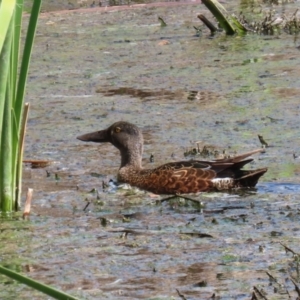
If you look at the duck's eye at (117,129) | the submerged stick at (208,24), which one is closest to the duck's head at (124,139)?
the duck's eye at (117,129)

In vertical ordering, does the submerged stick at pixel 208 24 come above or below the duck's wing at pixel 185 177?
above

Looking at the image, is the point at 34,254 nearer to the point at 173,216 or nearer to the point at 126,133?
the point at 173,216

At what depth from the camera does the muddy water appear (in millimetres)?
4801

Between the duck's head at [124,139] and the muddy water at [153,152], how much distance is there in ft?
0.50

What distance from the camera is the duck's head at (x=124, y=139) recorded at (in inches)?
290

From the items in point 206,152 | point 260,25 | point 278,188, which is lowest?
point 278,188

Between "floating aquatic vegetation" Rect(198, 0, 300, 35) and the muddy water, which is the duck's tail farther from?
"floating aquatic vegetation" Rect(198, 0, 300, 35)

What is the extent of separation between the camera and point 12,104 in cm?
541

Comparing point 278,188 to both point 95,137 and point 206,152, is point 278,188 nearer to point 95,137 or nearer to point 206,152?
point 206,152

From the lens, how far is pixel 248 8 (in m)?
13.3

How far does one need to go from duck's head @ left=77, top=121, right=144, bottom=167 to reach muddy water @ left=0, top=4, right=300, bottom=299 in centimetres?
15

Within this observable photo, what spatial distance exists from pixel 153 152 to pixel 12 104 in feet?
8.21

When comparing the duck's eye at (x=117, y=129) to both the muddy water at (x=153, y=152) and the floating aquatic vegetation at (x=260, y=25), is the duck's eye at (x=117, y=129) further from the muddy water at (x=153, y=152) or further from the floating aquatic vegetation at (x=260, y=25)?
the floating aquatic vegetation at (x=260, y=25)

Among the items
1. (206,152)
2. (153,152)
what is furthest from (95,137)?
(206,152)
